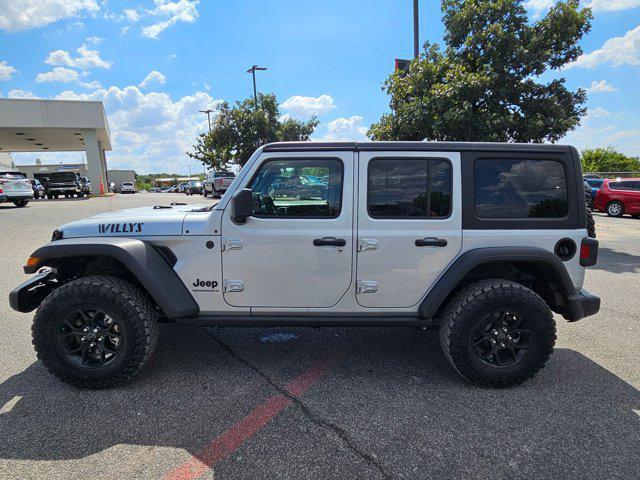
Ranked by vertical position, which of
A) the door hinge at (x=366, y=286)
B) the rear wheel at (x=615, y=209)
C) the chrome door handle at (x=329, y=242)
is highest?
the chrome door handle at (x=329, y=242)

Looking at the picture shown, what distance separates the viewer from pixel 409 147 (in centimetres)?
304

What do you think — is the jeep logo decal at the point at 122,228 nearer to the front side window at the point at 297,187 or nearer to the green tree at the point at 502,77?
the front side window at the point at 297,187

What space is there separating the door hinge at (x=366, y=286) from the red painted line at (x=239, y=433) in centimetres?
80

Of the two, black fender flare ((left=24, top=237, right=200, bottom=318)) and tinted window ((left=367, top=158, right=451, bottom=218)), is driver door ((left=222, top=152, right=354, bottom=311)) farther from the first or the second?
black fender flare ((left=24, top=237, right=200, bottom=318))

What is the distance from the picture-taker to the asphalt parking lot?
2.22 meters

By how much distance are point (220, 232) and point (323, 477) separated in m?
1.79

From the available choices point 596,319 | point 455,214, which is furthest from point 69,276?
point 596,319

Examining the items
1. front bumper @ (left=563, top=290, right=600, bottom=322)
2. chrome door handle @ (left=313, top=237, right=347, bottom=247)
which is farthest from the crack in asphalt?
front bumper @ (left=563, top=290, right=600, bottom=322)

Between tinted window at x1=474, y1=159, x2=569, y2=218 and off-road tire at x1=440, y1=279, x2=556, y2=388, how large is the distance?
586mm

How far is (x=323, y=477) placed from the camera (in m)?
2.12

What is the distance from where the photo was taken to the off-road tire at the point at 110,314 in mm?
2881

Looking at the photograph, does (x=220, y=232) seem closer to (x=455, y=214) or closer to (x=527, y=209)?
(x=455, y=214)

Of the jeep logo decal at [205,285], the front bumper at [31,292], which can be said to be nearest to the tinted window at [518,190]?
the jeep logo decal at [205,285]

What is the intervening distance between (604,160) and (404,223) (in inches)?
1739
